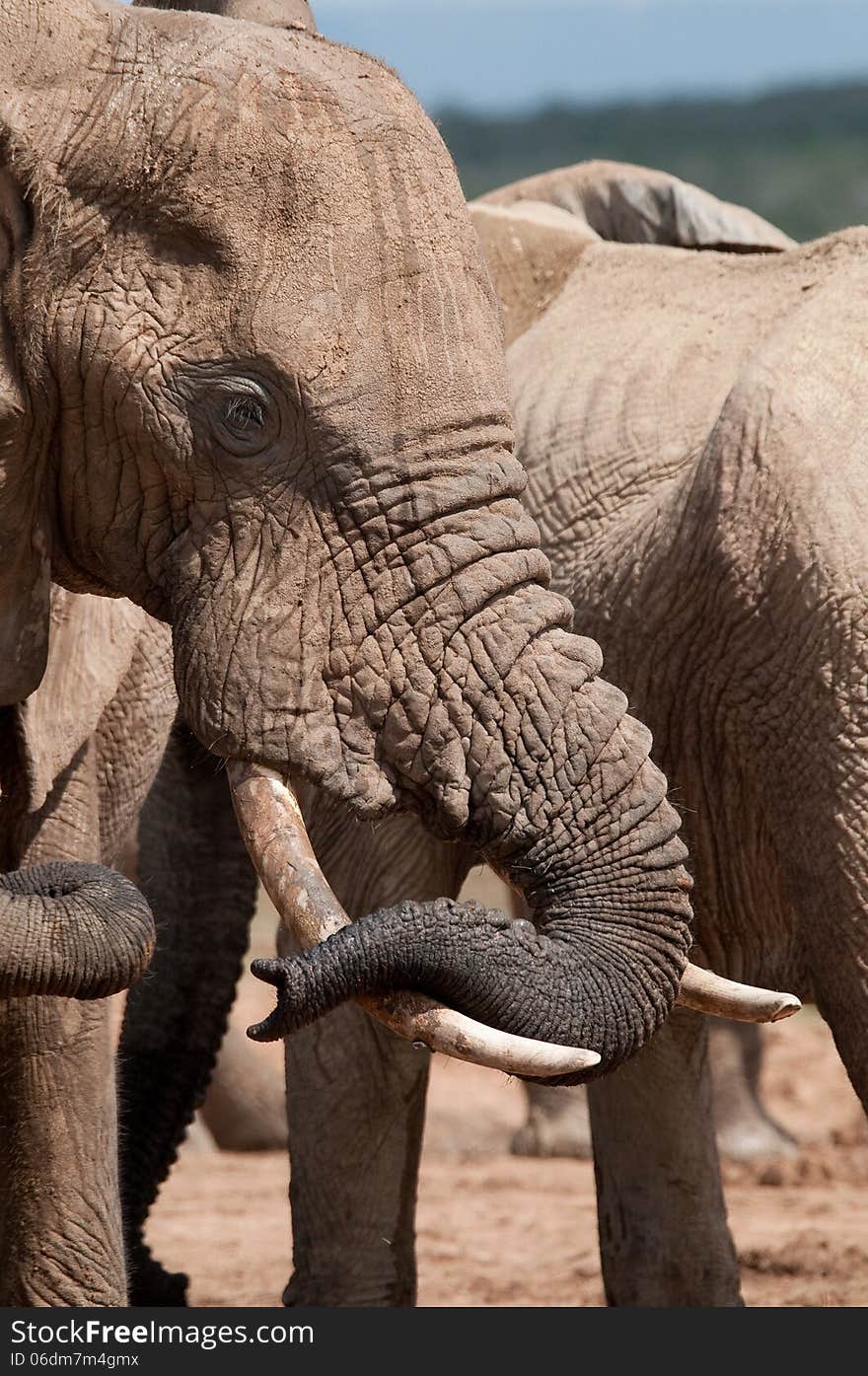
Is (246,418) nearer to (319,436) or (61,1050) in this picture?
(319,436)

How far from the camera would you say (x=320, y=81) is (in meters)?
3.05

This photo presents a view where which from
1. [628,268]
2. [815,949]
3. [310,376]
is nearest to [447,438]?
[310,376]

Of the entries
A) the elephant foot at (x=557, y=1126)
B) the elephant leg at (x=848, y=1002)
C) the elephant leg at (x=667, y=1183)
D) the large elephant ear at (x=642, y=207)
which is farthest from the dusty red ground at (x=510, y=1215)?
the large elephant ear at (x=642, y=207)

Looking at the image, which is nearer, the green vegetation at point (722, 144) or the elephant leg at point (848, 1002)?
the elephant leg at point (848, 1002)

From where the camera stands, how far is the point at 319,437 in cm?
297

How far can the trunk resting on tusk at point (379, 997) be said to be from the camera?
276 cm

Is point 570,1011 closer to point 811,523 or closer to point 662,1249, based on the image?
point 811,523

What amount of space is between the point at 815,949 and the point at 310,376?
1290mm

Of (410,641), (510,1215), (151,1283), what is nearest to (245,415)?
(410,641)

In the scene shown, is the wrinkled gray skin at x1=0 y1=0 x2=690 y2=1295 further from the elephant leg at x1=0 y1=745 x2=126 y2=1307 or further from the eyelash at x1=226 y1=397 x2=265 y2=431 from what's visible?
the elephant leg at x1=0 y1=745 x2=126 y2=1307

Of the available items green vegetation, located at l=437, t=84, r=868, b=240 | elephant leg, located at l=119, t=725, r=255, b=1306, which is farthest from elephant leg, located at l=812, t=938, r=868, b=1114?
green vegetation, located at l=437, t=84, r=868, b=240

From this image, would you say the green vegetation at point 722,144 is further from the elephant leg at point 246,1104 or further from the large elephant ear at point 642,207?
the large elephant ear at point 642,207

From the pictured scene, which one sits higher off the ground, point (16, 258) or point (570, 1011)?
point (16, 258)

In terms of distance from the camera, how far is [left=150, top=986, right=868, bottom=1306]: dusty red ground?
18.0 ft
